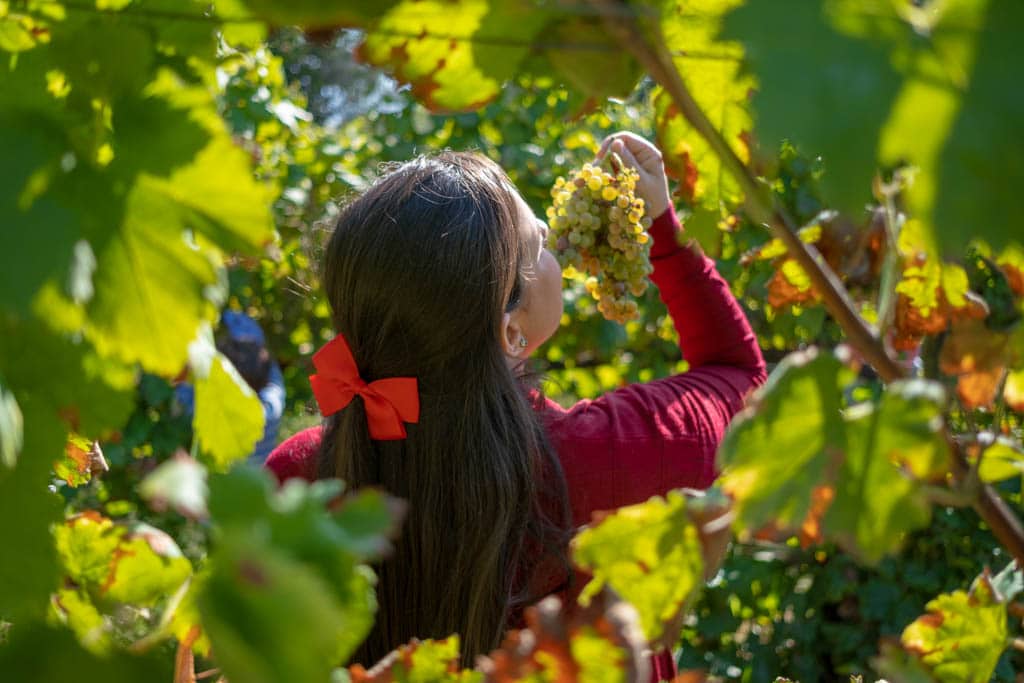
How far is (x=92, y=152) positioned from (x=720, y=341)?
147 centimetres

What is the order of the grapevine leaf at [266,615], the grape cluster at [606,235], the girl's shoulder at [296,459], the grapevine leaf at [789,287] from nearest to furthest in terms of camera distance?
the grapevine leaf at [266,615]
the grapevine leaf at [789,287]
the grape cluster at [606,235]
the girl's shoulder at [296,459]

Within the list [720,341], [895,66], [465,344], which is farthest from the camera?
[720,341]

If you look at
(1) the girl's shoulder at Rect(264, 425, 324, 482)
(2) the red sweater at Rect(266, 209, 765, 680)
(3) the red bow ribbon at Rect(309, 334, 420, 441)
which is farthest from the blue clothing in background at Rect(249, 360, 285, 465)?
(3) the red bow ribbon at Rect(309, 334, 420, 441)

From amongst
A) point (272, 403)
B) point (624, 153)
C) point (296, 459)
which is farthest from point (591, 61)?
point (272, 403)

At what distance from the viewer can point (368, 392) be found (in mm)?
1515

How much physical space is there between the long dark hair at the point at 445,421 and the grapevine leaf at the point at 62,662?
101cm

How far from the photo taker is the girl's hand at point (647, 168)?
1.68 metres

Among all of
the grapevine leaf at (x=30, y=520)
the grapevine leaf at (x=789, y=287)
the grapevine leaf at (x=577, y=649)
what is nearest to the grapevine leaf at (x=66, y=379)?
the grapevine leaf at (x=30, y=520)

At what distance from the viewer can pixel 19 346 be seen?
0.58 metres

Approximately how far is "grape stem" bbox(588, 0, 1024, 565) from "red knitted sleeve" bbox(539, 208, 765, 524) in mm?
1093

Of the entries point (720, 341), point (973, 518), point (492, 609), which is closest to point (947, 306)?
point (492, 609)

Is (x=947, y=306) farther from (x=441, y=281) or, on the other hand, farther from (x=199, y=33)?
(x=441, y=281)

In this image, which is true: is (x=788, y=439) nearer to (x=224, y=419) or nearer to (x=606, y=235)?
(x=224, y=419)

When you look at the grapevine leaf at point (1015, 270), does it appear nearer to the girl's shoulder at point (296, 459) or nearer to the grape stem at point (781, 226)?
the grape stem at point (781, 226)
